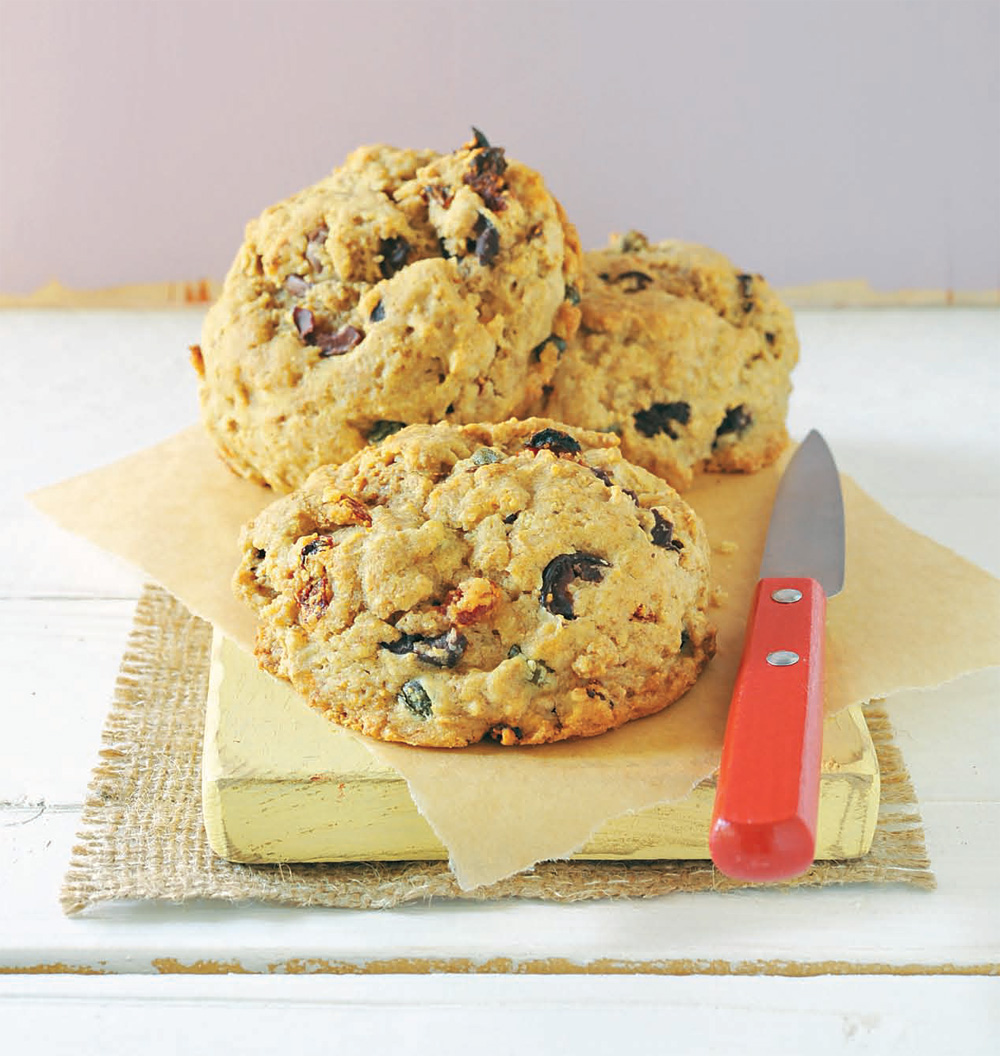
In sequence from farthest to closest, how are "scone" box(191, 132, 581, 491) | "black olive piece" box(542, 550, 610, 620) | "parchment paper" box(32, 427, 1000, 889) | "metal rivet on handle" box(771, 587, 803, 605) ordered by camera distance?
1. "scone" box(191, 132, 581, 491)
2. "metal rivet on handle" box(771, 587, 803, 605)
3. "black olive piece" box(542, 550, 610, 620)
4. "parchment paper" box(32, 427, 1000, 889)

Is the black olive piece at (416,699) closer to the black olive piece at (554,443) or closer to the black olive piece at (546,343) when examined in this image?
the black olive piece at (554,443)

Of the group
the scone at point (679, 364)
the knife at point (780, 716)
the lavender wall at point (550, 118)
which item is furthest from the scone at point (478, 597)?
the lavender wall at point (550, 118)

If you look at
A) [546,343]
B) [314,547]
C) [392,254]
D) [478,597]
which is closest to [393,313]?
[392,254]

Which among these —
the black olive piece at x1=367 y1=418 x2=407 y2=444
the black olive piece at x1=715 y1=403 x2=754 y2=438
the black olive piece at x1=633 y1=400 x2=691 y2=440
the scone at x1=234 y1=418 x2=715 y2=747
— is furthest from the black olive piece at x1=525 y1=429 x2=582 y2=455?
the black olive piece at x1=715 y1=403 x2=754 y2=438

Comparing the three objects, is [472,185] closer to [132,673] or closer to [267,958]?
[132,673]

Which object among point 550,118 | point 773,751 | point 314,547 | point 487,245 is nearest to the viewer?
point 773,751

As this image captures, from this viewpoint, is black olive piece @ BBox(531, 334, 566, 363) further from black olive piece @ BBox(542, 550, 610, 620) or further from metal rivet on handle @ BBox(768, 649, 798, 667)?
metal rivet on handle @ BBox(768, 649, 798, 667)

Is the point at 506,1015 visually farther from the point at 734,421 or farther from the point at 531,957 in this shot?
the point at 734,421
